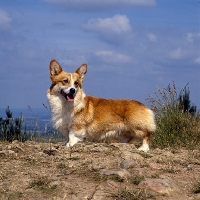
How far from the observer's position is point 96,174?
244 inches

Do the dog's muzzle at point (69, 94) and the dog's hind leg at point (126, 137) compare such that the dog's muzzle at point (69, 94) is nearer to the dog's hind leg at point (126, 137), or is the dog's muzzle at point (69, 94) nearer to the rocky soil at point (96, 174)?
the dog's hind leg at point (126, 137)

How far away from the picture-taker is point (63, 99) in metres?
9.55

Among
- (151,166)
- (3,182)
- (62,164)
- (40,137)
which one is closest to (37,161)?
(62,164)

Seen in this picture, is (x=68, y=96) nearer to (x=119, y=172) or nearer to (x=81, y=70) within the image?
(x=81, y=70)

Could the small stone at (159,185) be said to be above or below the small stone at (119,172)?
below

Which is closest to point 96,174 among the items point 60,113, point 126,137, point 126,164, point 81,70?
point 126,164

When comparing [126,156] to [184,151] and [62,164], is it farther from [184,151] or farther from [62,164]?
[184,151]

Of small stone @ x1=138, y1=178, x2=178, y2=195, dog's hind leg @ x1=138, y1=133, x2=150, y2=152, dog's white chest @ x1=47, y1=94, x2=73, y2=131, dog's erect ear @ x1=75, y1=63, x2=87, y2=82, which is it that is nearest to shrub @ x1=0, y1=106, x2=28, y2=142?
dog's white chest @ x1=47, y1=94, x2=73, y2=131

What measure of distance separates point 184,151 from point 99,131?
1.74 metres

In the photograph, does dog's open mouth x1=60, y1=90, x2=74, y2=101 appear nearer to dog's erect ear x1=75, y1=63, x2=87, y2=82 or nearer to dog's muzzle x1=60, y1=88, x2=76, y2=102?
dog's muzzle x1=60, y1=88, x2=76, y2=102

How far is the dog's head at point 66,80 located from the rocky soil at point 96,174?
4.83ft

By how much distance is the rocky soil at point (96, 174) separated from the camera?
561 cm

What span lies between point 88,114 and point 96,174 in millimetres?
3348

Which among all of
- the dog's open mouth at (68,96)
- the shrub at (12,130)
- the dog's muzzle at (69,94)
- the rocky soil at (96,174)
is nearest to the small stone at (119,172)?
the rocky soil at (96,174)
